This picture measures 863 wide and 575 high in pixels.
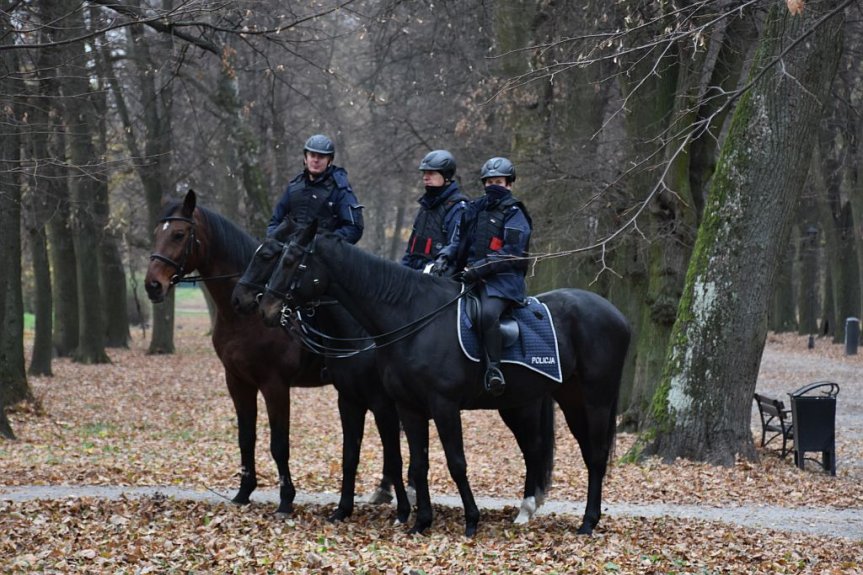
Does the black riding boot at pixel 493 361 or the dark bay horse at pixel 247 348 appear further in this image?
the dark bay horse at pixel 247 348

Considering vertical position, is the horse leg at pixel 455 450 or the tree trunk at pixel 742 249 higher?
the tree trunk at pixel 742 249

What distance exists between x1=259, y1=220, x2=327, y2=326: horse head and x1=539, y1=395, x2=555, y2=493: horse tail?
234cm

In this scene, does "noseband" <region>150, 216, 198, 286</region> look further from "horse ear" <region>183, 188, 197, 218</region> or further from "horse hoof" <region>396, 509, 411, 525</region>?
"horse hoof" <region>396, 509, 411, 525</region>

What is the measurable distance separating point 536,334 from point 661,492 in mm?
3418

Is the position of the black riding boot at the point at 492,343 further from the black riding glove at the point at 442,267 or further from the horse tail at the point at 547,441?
the horse tail at the point at 547,441

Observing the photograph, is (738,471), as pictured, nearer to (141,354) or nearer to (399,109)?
(399,109)

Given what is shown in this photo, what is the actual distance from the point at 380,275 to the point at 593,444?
240 centimetres

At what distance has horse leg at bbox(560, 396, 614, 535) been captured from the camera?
9.13 meters

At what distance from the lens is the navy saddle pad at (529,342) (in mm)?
8688

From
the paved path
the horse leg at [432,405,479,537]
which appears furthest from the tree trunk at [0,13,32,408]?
the horse leg at [432,405,479,537]

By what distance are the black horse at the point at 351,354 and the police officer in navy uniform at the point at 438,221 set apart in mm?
959

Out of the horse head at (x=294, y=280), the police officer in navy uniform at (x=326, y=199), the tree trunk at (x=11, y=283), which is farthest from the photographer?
the tree trunk at (x=11, y=283)

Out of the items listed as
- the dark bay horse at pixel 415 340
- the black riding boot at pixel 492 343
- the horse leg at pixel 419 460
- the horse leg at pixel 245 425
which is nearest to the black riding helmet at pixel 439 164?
the dark bay horse at pixel 415 340

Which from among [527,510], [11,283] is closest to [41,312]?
[11,283]
